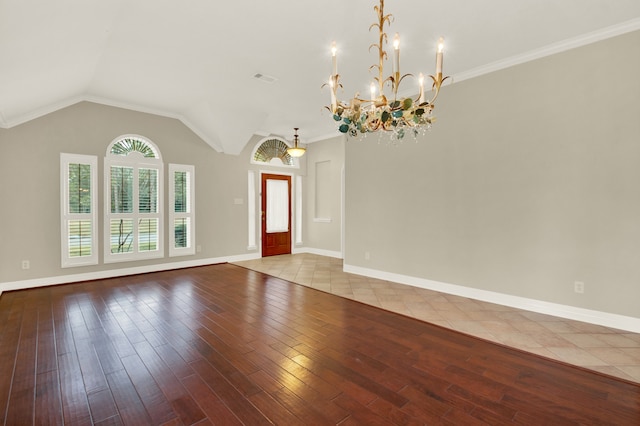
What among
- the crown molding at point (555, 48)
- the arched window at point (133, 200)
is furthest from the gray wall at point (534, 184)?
the arched window at point (133, 200)

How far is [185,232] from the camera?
5.86 metres

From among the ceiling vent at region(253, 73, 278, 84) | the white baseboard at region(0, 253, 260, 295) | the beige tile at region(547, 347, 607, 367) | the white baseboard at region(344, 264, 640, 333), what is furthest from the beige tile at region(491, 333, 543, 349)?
the white baseboard at region(0, 253, 260, 295)

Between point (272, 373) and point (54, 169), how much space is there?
15.5 feet

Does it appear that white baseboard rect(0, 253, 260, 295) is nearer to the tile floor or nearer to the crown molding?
the tile floor

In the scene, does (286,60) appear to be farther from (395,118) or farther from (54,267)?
(54,267)

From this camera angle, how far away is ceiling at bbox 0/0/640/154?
2.57 meters

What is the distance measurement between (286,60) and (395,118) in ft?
6.93

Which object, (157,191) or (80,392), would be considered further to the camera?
(157,191)

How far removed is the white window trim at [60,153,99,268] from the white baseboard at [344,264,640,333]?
15.8ft

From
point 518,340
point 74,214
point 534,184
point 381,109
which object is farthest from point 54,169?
point 534,184

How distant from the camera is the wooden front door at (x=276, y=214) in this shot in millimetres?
7141

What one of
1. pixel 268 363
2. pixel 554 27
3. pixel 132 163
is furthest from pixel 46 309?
pixel 554 27

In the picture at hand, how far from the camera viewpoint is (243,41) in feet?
10.4

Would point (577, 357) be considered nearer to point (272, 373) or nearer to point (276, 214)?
point (272, 373)
